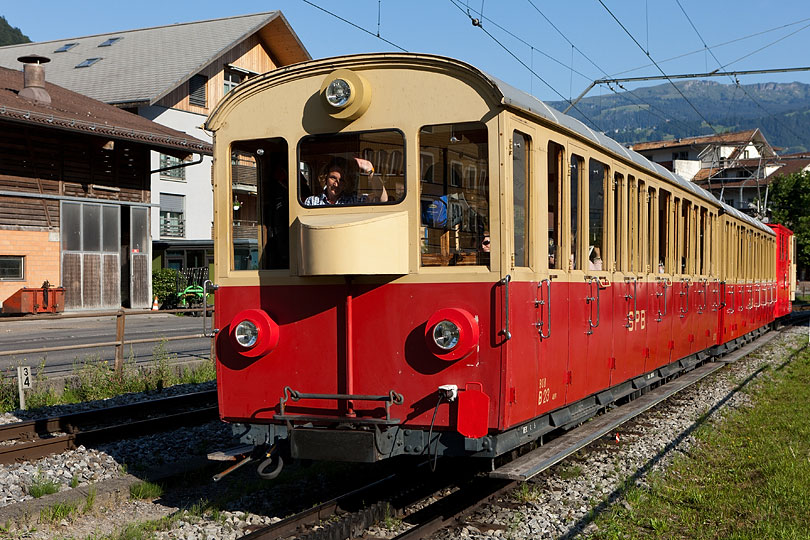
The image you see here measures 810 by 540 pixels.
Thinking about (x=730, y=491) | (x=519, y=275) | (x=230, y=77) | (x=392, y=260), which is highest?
(x=230, y=77)

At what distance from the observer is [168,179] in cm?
3822

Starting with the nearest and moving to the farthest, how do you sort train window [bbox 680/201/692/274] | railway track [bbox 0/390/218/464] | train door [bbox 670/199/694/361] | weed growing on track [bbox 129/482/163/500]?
weed growing on track [bbox 129/482/163/500] < railway track [bbox 0/390/218/464] < train door [bbox 670/199/694/361] < train window [bbox 680/201/692/274]

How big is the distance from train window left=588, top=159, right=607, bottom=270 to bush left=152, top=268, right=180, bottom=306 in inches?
1029

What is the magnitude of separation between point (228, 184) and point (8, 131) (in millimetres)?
20312

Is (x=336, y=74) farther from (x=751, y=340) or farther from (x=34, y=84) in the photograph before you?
(x=34, y=84)

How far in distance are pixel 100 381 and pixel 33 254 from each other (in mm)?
15379

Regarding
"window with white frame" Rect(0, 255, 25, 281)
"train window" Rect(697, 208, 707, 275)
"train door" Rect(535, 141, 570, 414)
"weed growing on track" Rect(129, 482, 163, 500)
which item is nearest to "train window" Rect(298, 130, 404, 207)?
"train door" Rect(535, 141, 570, 414)

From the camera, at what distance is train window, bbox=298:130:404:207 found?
Answer: 6398 millimetres

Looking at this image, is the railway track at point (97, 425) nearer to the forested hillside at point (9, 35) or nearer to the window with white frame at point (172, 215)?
the window with white frame at point (172, 215)

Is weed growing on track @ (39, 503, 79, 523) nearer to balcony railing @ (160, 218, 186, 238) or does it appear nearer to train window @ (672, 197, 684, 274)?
train window @ (672, 197, 684, 274)

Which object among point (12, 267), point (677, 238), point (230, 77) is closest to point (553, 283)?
point (677, 238)

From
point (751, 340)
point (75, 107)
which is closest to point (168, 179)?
point (75, 107)

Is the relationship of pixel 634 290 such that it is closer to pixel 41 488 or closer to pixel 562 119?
pixel 562 119

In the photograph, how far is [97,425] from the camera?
10008 mm
